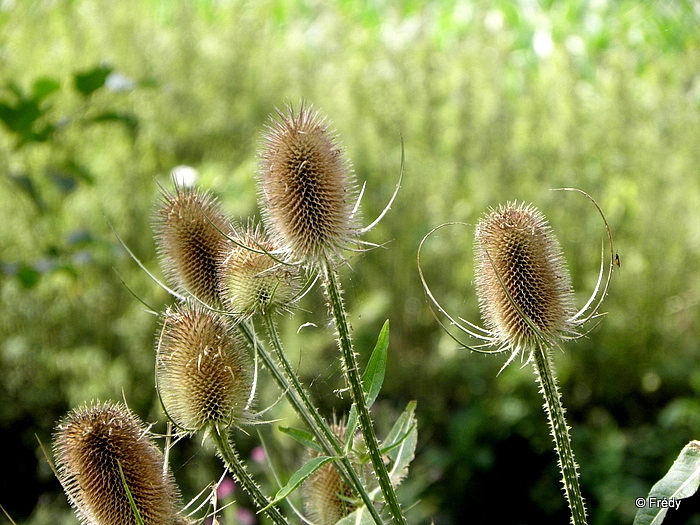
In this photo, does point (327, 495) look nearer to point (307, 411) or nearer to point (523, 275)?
point (307, 411)

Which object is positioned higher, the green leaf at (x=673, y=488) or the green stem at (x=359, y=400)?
the green stem at (x=359, y=400)

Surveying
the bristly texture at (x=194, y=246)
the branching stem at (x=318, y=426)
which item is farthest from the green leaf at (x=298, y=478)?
the bristly texture at (x=194, y=246)

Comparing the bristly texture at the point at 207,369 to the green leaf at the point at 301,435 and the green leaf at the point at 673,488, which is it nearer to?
the green leaf at the point at 301,435

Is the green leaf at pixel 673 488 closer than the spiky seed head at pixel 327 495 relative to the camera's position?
Yes

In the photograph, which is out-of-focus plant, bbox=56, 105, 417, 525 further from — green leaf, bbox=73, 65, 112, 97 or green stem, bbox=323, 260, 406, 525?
green leaf, bbox=73, 65, 112, 97

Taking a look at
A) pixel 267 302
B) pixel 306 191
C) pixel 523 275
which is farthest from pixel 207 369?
pixel 523 275

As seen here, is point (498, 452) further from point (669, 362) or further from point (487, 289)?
point (487, 289)

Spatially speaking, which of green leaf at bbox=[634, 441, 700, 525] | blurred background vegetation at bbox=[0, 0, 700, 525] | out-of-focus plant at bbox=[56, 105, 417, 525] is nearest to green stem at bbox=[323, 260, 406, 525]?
out-of-focus plant at bbox=[56, 105, 417, 525]
